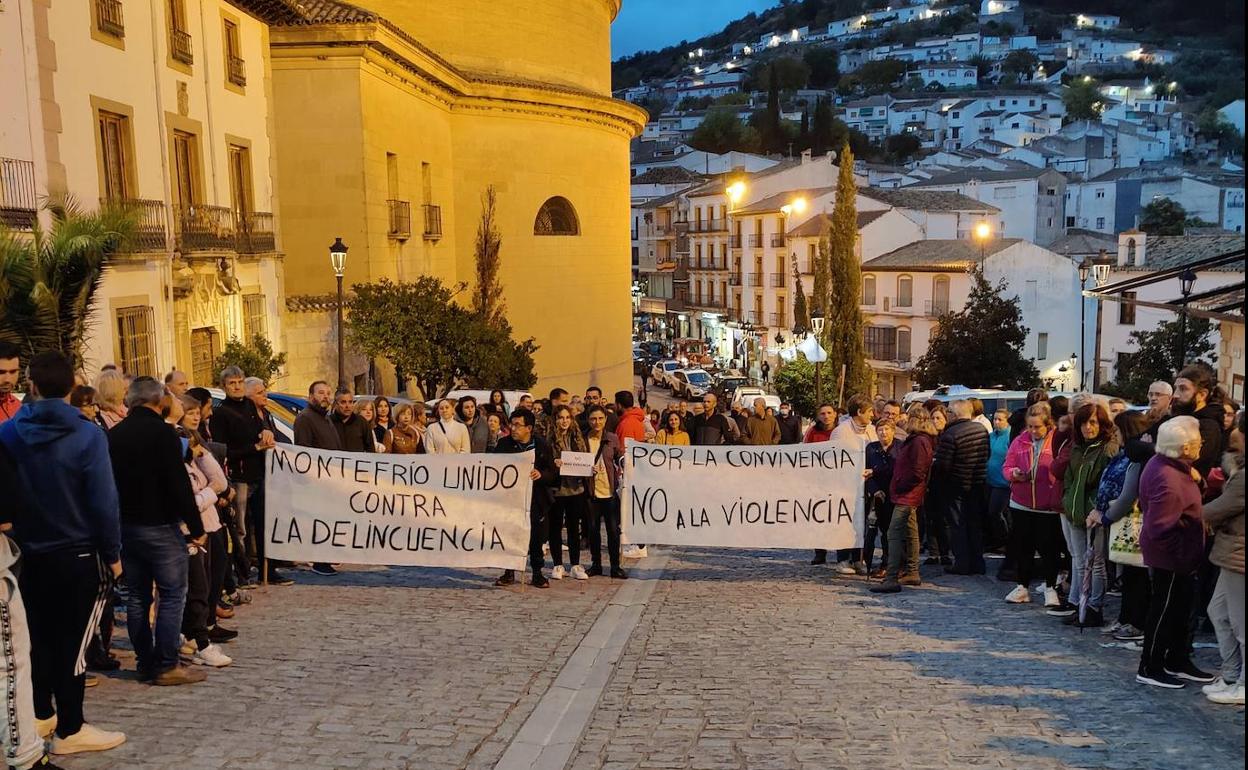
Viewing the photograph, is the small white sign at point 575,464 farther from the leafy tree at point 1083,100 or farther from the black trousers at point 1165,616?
the leafy tree at point 1083,100

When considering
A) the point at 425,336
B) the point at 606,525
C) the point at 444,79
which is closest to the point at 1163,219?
the point at 444,79

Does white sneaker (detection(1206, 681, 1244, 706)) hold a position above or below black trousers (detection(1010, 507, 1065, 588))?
below

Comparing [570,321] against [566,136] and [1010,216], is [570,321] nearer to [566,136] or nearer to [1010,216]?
[566,136]

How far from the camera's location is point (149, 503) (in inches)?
261

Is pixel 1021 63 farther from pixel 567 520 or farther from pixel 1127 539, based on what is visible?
pixel 1127 539

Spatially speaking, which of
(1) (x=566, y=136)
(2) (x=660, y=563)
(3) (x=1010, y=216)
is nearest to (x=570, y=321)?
(1) (x=566, y=136)

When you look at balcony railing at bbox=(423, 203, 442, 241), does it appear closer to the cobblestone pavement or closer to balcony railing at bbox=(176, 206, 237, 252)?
balcony railing at bbox=(176, 206, 237, 252)

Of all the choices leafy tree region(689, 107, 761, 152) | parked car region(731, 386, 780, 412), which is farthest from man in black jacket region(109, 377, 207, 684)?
leafy tree region(689, 107, 761, 152)

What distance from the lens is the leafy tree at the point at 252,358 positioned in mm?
21625

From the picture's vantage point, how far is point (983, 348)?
42.7 meters

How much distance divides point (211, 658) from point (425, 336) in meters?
19.1

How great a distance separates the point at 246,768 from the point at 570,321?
35.0m

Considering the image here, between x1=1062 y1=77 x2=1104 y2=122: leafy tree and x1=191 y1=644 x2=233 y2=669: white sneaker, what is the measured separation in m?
144

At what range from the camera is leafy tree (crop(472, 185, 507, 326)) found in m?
35.8
